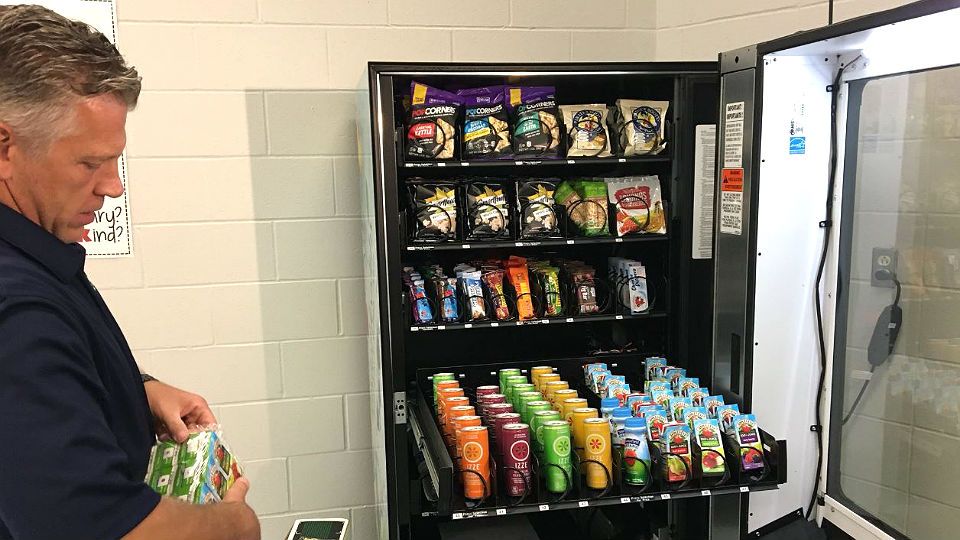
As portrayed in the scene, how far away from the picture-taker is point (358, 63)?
305cm

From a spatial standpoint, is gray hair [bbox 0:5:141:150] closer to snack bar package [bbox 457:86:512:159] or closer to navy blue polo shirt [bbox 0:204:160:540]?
navy blue polo shirt [bbox 0:204:160:540]

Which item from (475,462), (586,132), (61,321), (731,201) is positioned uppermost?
(586,132)

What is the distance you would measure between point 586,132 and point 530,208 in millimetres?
334

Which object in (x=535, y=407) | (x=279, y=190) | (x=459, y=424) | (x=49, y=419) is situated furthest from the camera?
(x=279, y=190)

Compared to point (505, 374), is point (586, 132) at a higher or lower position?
higher

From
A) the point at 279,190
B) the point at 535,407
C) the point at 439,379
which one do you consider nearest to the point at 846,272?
the point at 535,407

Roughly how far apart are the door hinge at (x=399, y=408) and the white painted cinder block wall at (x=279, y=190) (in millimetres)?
755

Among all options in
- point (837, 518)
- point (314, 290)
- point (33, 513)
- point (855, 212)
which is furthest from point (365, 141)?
point (837, 518)

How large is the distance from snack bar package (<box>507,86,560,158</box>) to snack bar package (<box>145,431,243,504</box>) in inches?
60.0

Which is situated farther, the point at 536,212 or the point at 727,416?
the point at 536,212

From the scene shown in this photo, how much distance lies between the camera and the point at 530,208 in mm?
2725

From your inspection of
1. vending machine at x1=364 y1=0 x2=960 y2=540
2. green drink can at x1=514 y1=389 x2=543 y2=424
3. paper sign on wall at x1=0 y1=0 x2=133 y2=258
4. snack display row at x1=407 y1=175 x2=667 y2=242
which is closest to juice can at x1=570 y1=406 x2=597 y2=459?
vending machine at x1=364 y1=0 x2=960 y2=540

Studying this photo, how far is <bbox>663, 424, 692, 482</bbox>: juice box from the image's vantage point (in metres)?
2.31

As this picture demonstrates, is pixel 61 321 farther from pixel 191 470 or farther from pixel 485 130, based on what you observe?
pixel 485 130
